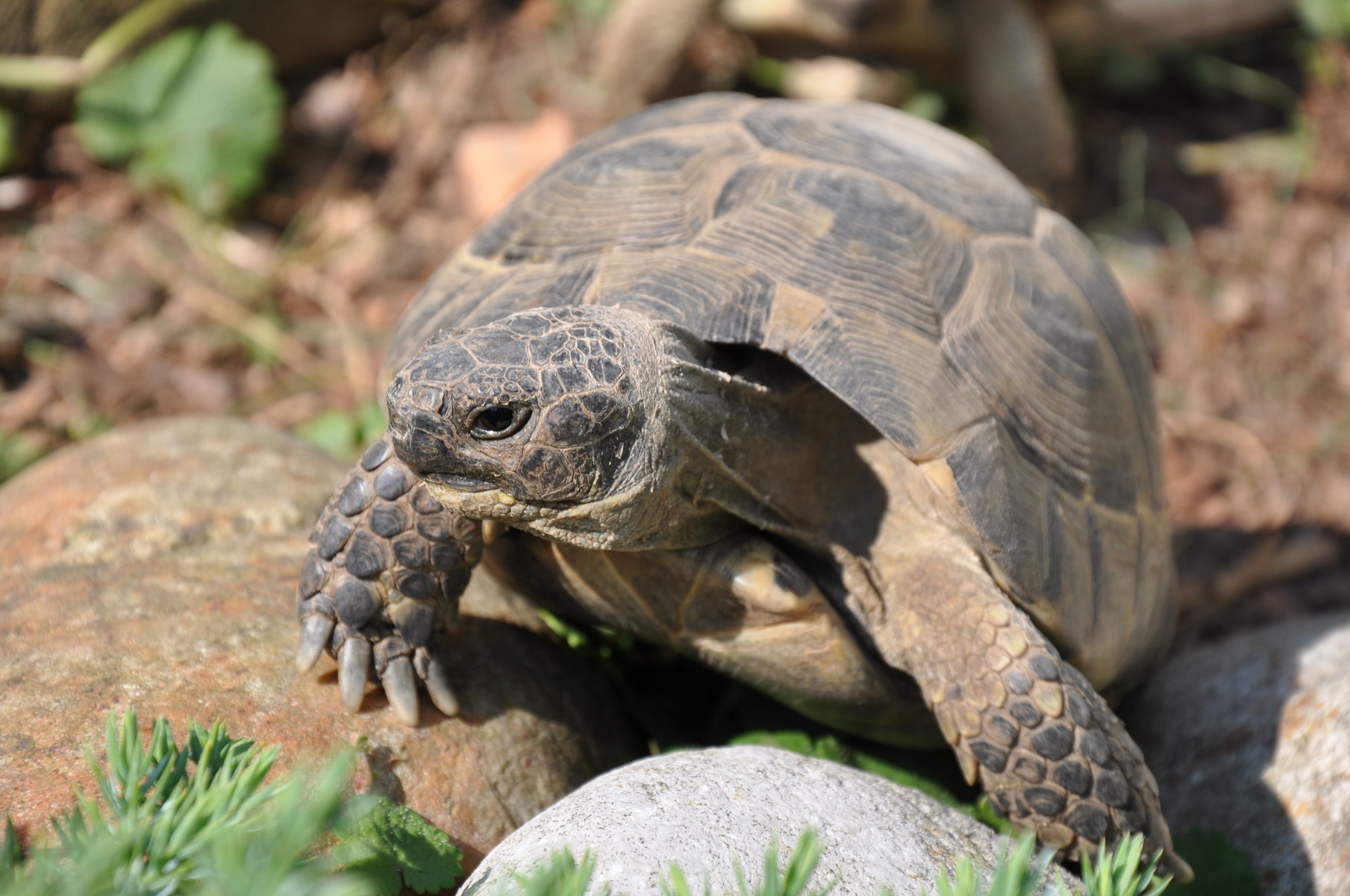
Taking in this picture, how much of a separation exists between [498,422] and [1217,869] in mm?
1757

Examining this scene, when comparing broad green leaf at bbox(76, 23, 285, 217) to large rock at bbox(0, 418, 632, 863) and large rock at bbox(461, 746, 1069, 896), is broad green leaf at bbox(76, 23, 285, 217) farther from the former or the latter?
large rock at bbox(461, 746, 1069, 896)

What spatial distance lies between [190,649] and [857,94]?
4.22 meters

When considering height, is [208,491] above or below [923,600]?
below

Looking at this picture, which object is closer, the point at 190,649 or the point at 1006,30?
the point at 190,649

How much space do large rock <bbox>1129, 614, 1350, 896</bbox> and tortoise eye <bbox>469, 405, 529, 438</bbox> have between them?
1840mm

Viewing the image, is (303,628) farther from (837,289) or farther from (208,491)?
(837,289)

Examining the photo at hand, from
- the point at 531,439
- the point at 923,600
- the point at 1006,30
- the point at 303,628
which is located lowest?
the point at 303,628

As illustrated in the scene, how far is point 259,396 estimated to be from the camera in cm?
418

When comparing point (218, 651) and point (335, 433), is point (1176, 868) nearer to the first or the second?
point (218, 651)

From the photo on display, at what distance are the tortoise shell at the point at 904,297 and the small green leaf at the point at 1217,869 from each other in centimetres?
40

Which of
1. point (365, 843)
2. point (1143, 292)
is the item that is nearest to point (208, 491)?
point (365, 843)

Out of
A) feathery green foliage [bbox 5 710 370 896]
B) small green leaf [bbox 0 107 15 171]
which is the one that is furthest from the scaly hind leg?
small green leaf [bbox 0 107 15 171]

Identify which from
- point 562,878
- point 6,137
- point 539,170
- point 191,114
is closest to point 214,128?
point 191,114

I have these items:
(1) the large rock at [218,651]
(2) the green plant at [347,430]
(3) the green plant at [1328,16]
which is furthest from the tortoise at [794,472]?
(3) the green plant at [1328,16]
